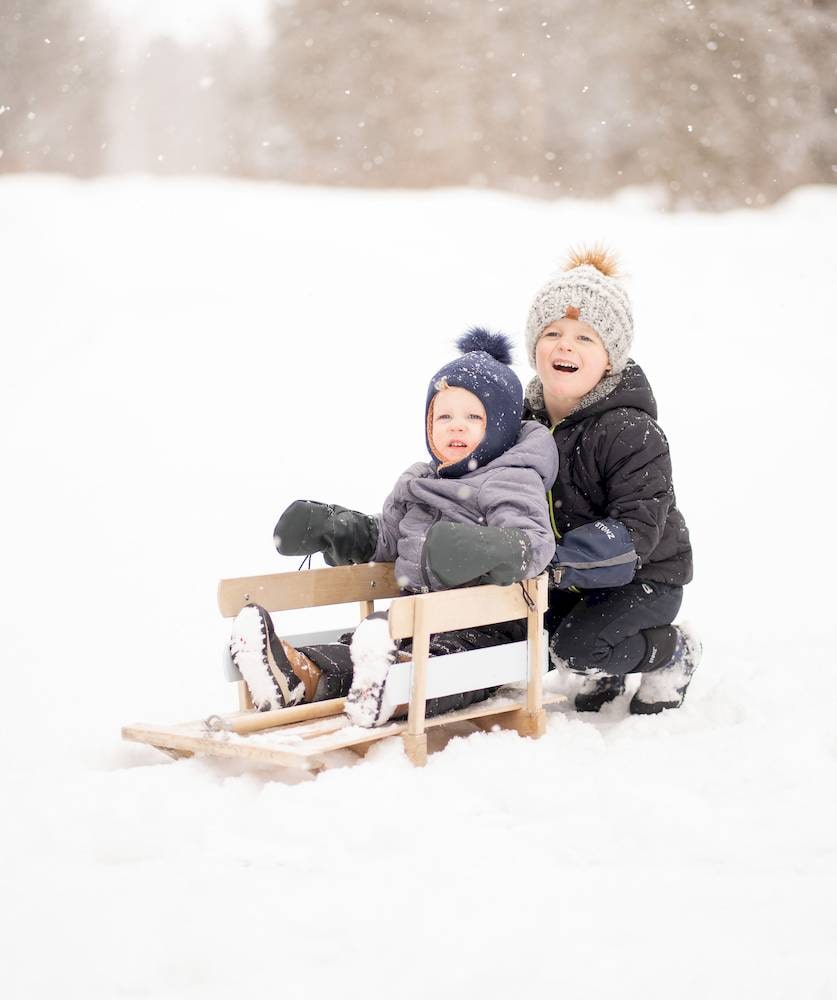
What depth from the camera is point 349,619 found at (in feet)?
14.8

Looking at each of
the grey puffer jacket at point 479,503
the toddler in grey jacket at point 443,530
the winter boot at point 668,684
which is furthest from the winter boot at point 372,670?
the winter boot at point 668,684

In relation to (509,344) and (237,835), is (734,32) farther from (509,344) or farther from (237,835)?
(237,835)

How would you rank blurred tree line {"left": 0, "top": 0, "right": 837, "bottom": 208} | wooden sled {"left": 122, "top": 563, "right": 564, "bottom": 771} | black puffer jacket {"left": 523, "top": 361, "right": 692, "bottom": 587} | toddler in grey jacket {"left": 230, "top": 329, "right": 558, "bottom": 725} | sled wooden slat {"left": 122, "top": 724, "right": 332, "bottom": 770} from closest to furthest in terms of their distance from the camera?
sled wooden slat {"left": 122, "top": 724, "right": 332, "bottom": 770}, wooden sled {"left": 122, "top": 563, "right": 564, "bottom": 771}, toddler in grey jacket {"left": 230, "top": 329, "right": 558, "bottom": 725}, black puffer jacket {"left": 523, "top": 361, "right": 692, "bottom": 587}, blurred tree line {"left": 0, "top": 0, "right": 837, "bottom": 208}

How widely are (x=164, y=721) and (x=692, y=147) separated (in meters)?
9.88

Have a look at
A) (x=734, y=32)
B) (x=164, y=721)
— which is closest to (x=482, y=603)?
(x=164, y=721)

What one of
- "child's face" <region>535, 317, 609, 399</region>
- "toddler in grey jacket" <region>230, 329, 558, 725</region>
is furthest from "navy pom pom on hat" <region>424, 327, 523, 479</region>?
"child's face" <region>535, 317, 609, 399</region>

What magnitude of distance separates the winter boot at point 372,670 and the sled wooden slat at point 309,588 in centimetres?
42

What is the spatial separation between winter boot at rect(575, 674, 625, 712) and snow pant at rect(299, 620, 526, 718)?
0.42m

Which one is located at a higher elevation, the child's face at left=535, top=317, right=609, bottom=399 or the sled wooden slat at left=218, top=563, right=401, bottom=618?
the child's face at left=535, top=317, right=609, bottom=399

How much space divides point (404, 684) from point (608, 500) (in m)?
0.85

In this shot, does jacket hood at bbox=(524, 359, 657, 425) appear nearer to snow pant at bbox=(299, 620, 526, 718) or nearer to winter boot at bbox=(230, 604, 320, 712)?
snow pant at bbox=(299, 620, 526, 718)

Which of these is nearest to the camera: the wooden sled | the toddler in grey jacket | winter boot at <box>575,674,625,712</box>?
the wooden sled

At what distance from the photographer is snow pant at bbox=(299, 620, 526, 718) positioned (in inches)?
102

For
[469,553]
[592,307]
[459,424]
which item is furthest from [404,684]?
[592,307]
